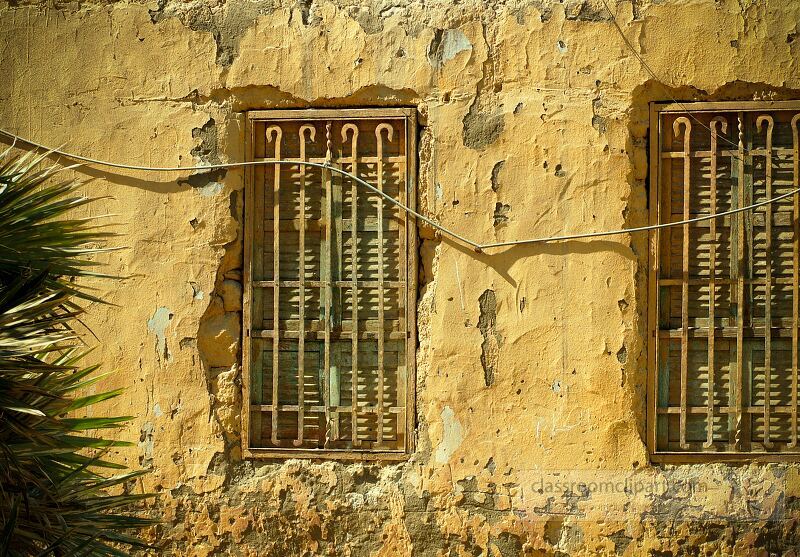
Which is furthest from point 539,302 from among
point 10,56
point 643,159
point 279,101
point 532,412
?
point 10,56

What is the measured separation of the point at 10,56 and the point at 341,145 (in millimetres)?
1781

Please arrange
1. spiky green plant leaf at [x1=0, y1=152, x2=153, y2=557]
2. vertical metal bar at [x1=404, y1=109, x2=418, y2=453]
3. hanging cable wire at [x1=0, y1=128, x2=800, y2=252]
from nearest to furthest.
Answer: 1. spiky green plant leaf at [x1=0, y1=152, x2=153, y2=557]
2. hanging cable wire at [x1=0, y1=128, x2=800, y2=252]
3. vertical metal bar at [x1=404, y1=109, x2=418, y2=453]

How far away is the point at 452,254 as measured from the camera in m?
4.30

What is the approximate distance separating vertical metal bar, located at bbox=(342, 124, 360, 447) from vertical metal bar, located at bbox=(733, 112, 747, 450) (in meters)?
1.83

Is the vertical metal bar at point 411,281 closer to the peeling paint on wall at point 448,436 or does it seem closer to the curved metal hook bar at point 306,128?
the peeling paint on wall at point 448,436

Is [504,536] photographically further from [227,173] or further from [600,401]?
[227,173]

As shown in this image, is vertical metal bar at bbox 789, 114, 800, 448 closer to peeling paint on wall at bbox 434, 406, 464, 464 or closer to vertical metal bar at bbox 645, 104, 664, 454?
vertical metal bar at bbox 645, 104, 664, 454

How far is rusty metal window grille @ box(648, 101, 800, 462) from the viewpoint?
166 inches

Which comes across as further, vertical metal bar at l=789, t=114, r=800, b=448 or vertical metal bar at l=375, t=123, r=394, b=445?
vertical metal bar at l=375, t=123, r=394, b=445

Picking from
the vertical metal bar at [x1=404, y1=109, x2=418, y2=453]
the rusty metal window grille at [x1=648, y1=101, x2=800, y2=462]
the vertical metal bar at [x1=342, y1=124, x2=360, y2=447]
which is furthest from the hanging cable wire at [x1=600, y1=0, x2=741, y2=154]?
the vertical metal bar at [x1=342, y1=124, x2=360, y2=447]

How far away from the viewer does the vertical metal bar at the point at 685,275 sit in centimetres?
422

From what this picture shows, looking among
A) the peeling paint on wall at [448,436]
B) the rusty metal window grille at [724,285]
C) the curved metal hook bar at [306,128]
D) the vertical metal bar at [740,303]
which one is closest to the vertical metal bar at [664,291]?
the rusty metal window grille at [724,285]

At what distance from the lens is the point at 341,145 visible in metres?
4.43

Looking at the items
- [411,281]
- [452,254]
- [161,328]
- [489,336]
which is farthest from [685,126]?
[161,328]
